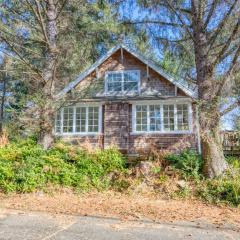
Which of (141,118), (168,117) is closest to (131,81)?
(141,118)

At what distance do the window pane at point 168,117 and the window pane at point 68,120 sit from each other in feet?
15.8

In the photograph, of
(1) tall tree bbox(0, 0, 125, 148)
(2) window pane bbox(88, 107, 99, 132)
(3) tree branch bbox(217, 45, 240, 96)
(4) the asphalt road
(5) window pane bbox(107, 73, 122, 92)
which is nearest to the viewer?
(4) the asphalt road

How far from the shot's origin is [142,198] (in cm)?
1072

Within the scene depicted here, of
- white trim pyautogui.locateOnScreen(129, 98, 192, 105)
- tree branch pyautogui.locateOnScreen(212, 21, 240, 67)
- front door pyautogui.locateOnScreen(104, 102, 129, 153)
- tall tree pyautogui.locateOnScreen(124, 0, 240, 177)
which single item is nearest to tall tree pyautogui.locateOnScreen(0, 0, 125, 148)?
tall tree pyautogui.locateOnScreen(124, 0, 240, 177)

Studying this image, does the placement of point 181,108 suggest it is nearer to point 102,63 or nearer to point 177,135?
point 177,135

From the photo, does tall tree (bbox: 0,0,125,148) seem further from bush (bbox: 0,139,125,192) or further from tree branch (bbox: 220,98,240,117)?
tree branch (bbox: 220,98,240,117)

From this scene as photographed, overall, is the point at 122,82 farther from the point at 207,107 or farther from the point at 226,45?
the point at 226,45

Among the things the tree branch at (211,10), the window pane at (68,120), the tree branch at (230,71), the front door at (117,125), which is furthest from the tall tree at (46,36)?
the tree branch at (230,71)

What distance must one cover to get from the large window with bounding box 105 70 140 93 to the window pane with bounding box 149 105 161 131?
1.34m

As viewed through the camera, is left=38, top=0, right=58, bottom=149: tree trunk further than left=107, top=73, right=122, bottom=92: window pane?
No

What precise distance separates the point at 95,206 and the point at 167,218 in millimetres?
2356

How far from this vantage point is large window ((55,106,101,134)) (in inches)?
652

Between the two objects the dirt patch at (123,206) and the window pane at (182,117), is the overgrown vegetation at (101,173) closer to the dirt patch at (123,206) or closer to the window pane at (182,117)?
the dirt patch at (123,206)

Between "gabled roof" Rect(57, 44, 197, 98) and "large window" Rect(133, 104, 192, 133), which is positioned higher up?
"gabled roof" Rect(57, 44, 197, 98)
